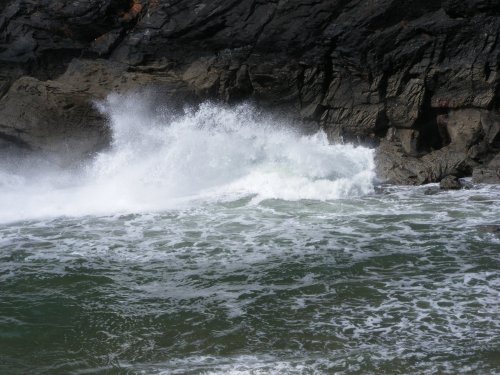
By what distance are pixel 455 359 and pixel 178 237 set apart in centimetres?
617

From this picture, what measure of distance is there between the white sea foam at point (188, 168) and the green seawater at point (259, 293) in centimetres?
199

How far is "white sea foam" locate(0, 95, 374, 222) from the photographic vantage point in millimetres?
14617

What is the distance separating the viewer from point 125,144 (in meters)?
18.0

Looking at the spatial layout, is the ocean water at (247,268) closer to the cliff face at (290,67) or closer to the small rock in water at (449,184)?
the small rock in water at (449,184)

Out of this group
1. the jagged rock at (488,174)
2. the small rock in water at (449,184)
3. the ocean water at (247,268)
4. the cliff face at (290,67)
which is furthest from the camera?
the cliff face at (290,67)

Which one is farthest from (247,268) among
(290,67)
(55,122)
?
(55,122)

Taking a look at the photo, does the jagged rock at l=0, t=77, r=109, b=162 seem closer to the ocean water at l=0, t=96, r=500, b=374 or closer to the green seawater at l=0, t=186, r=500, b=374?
the ocean water at l=0, t=96, r=500, b=374

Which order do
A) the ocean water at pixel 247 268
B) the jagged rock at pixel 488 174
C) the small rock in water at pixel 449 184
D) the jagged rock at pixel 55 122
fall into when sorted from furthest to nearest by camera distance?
the jagged rock at pixel 55 122
the jagged rock at pixel 488 174
the small rock in water at pixel 449 184
the ocean water at pixel 247 268

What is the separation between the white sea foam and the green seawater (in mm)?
1995

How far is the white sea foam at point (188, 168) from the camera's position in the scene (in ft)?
48.0

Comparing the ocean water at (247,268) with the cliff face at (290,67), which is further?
the cliff face at (290,67)

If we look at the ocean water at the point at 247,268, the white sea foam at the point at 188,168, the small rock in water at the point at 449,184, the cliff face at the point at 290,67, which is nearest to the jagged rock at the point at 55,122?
the cliff face at the point at 290,67

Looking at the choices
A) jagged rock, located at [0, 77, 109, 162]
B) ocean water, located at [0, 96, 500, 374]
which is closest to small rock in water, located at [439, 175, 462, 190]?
ocean water, located at [0, 96, 500, 374]

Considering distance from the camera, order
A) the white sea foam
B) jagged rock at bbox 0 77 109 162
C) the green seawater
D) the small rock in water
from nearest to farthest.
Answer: the green seawater
the small rock in water
the white sea foam
jagged rock at bbox 0 77 109 162
